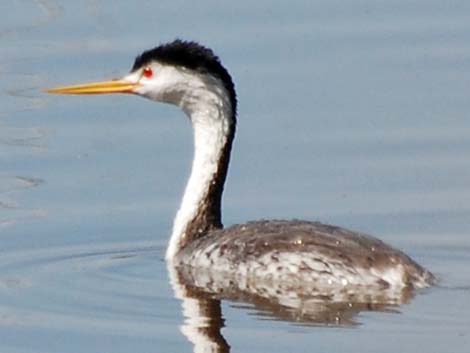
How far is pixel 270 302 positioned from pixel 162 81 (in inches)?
77.1

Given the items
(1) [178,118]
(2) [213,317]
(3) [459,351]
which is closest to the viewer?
(3) [459,351]

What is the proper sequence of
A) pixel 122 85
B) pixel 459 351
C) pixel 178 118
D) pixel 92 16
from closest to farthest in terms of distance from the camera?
pixel 459 351, pixel 122 85, pixel 178 118, pixel 92 16

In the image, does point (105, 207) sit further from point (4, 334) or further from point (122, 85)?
point (4, 334)

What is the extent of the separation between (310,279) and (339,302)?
30 centimetres

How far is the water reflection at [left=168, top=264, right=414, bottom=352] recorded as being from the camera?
40.3ft

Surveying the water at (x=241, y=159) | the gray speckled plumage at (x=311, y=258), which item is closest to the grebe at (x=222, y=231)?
the gray speckled plumage at (x=311, y=258)

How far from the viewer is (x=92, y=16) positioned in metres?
18.1

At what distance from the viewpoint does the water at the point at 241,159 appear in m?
12.3

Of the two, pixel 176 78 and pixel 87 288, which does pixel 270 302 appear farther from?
pixel 176 78

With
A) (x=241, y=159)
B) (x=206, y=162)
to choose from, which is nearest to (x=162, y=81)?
(x=206, y=162)

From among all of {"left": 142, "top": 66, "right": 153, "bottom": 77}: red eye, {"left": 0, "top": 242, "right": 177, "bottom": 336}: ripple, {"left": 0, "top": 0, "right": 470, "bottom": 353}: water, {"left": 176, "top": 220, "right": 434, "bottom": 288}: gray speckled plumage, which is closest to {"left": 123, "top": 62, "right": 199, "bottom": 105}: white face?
{"left": 142, "top": 66, "right": 153, "bottom": 77}: red eye

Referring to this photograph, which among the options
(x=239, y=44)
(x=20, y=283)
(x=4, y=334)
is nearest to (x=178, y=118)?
(x=239, y=44)

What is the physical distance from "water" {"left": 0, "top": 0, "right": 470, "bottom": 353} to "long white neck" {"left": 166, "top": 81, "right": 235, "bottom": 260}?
278 mm

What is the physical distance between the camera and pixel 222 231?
13578 millimetres
